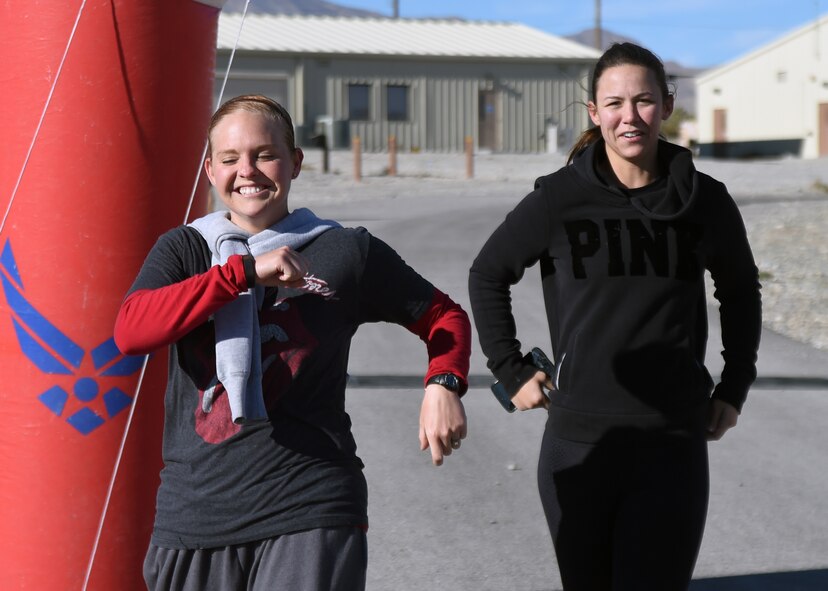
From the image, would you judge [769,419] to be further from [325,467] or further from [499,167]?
[499,167]

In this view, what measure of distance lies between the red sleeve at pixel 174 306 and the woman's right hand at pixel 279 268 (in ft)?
0.12

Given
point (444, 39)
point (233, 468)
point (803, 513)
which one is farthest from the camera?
point (444, 39)

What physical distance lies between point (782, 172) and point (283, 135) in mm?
32000

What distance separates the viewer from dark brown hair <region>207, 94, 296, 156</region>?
2850mm

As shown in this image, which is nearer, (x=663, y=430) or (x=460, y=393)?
(x=460, y=393)

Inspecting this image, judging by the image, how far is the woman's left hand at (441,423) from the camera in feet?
9.13

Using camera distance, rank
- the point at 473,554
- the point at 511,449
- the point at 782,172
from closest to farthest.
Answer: the point at 473,554 → the point at 511,449 → the point at 782,172

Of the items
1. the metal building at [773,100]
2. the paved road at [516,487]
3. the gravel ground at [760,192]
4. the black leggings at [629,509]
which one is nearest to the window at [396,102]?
the gravel ground at [760,192]

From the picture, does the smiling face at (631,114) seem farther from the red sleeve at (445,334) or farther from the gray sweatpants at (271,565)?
the gray sweatpants at (271,565)

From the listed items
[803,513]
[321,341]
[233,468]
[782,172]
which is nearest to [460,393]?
[321,341]

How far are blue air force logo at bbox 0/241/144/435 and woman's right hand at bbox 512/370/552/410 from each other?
1179 mm

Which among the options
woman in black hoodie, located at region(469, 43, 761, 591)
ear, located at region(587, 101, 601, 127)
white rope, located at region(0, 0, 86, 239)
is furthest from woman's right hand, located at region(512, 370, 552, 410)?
white rope, located at region(0, 0, 86, 239)

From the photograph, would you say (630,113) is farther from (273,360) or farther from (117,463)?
(117,463)

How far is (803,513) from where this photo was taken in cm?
626
